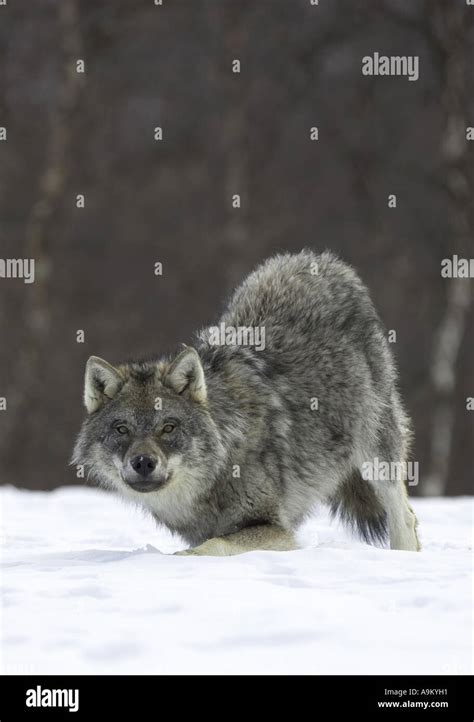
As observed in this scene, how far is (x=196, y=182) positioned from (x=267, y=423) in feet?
40.1

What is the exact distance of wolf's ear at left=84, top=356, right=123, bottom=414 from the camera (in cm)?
686

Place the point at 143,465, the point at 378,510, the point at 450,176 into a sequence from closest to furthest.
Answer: the point at 143,465, the point at 378,510, the point at 450,176

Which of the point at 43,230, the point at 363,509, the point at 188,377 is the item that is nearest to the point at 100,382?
the point at 188,377

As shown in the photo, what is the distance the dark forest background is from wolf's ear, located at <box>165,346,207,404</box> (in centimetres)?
1018

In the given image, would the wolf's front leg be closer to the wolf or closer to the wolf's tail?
the wolf

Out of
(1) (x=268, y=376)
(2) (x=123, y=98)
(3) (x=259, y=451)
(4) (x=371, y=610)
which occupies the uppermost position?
(2) (x=123, y=98)

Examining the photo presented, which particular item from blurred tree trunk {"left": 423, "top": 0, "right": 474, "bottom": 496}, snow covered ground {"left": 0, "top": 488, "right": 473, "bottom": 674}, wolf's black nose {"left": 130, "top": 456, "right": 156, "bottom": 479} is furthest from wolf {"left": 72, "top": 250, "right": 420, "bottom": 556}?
blurred tree trunk {"left": 423, "top": 0, "right": 474, "bottom": 496}

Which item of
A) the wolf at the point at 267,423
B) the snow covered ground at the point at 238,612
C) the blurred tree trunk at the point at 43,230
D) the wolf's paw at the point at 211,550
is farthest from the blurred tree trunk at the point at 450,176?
the wolf's paw at the point at 211,550

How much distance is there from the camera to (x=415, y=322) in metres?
18.5

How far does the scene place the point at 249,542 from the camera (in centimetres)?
659

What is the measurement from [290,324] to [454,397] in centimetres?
1125

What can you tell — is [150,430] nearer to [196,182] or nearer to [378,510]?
[378,510]

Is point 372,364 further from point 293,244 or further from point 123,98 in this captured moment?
point 123,98

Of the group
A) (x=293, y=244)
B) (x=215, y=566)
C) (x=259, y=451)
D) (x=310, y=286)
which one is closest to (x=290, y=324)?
(x=310, y=286)
